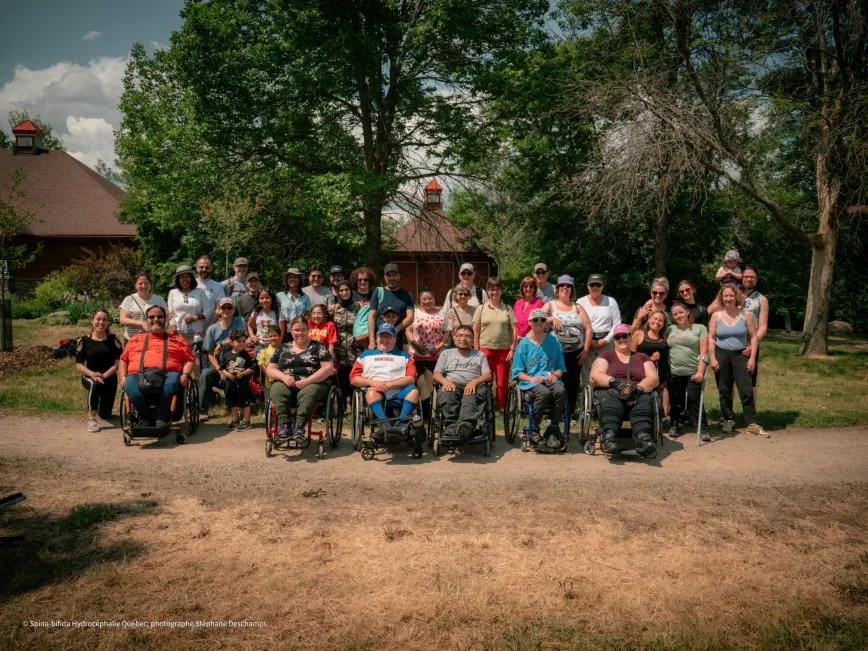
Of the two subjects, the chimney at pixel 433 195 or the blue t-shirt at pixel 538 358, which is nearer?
the blue t-shirt at pixel 538 358

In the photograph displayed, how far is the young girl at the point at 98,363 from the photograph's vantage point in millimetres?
6938

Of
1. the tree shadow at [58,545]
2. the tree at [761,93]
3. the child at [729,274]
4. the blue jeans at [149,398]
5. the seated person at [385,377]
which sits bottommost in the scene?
the tree shadow at [58,545]

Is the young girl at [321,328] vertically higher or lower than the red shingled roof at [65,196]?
lower

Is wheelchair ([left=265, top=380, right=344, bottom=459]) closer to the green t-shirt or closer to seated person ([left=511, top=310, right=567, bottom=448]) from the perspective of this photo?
seated person ([left=511, top=310, right=567, bottom=448])

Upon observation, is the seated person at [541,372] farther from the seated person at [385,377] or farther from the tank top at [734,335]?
the tank top at [734,335]

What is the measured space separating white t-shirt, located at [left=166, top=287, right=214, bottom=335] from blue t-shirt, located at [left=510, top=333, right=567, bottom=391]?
3.85 meters

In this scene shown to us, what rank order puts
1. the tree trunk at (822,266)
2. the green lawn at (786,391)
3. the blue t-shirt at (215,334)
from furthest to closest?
the tree trunk at (822,266) → the green lawn at (786,391) → the blue t-shirt at (215,334)

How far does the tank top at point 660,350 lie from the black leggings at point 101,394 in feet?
19.1

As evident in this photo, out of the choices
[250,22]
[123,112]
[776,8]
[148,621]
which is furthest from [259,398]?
[123,112]

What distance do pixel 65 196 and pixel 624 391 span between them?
1094 inches

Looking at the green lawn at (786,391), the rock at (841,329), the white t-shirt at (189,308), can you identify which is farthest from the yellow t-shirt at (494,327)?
the rock at (841,329)

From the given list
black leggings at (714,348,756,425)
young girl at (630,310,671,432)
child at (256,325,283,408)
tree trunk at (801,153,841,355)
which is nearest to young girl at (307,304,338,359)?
child at (256,325,283,408)

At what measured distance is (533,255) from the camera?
1931cm

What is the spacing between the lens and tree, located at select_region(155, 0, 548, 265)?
41.0 ft
